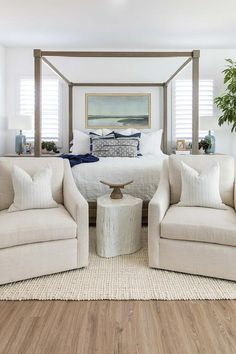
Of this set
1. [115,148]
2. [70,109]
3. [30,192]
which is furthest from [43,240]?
[70,109]

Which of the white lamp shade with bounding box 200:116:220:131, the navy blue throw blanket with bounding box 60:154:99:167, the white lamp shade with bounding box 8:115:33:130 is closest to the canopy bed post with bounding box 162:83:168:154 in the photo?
the white lamp shade with bounding box 200:116:220:131

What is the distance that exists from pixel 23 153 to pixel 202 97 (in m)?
3.31

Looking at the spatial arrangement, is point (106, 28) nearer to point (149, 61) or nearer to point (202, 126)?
point (149, 61)

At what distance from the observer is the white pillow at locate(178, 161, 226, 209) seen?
9.84 feet

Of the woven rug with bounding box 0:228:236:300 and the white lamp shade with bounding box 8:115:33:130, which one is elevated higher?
the white lamp shade with bounding box 8:115:33:130

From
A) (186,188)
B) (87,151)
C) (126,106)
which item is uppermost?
(126,106)

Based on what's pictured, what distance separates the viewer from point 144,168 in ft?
12.5

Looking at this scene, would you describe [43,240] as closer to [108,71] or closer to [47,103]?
[47,103]

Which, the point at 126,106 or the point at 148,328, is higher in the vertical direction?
the point at 126,106

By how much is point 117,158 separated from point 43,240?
7.34 feet

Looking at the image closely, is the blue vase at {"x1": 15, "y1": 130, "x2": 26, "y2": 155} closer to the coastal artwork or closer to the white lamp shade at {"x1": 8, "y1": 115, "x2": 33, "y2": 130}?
the white lamp shade at {"x1": 8, "y1": 115, "x2": 33, "y2": 130}

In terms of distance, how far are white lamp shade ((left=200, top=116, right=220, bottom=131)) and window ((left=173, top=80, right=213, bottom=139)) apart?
0.57 metres

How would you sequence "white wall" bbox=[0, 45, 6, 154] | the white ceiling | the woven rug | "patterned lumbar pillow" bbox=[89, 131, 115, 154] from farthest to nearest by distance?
1. "white wall" bbox=[0, 45, 6, 154]
2. "patterned lumbar pillow" bbox=[89, 131, 115, 154]
3. the white ceiling
4. the woven rug

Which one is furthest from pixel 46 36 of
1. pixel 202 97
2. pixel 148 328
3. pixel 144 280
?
pixel 148 328
